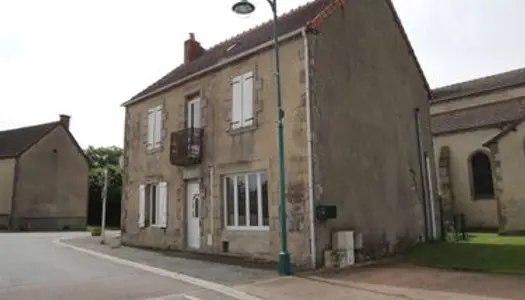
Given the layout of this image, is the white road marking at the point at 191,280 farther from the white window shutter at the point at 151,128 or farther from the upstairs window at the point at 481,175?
the upstairs window at the point at 481,175

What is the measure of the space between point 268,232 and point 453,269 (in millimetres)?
4470

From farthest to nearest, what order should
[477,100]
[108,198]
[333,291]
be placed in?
[108,198] < [477,100] < [333,291]

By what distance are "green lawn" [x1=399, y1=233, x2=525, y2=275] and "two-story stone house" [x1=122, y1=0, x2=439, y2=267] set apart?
904mm

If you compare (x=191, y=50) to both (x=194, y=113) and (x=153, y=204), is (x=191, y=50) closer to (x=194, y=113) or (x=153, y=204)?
(x=194, y=113)

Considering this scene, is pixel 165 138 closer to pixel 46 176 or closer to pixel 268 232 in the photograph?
pixel 268 232

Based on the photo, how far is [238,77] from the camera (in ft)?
44.2

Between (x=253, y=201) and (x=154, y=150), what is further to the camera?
(x=154, y=150)

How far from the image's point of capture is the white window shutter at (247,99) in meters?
12.9

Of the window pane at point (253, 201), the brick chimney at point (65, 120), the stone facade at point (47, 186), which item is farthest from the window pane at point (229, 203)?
the brick chimney at point (65, 120)

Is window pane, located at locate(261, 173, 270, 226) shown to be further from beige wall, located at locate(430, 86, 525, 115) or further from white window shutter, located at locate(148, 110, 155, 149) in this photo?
beige wall, located at locate(430, 86, 525, 115)

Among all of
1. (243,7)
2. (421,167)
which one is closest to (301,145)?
(243,7)

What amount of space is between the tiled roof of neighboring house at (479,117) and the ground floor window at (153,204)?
16.3m

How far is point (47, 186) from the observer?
33.1m

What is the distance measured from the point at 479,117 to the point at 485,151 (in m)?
2.78
